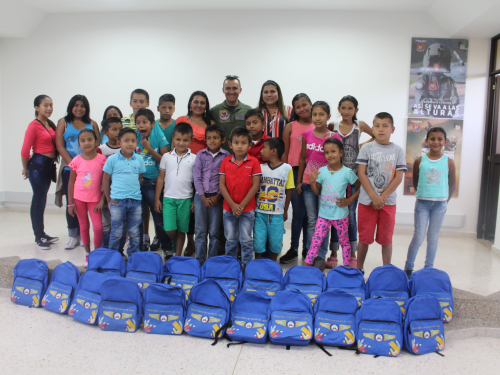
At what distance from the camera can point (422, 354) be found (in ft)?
6.42

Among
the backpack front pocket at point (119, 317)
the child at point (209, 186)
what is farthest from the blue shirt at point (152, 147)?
the backpack front pocket at point (119, 317)

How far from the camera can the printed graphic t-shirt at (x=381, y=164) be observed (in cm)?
245

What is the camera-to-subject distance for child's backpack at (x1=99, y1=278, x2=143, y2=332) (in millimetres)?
2129

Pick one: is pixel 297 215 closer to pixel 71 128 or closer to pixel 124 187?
pixel 124 187

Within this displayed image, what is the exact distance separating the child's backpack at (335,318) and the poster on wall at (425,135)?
2660mm

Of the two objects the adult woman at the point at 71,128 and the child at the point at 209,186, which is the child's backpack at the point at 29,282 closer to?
the adult woman at the point at 71,128

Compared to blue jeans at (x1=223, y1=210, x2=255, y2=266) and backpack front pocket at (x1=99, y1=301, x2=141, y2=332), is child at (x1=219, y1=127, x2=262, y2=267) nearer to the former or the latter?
blue jeans at (x1=223, y1=210, x2=255, y2=266)

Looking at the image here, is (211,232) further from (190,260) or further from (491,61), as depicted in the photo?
(491,61)

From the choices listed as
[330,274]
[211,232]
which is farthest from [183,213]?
[330,274]

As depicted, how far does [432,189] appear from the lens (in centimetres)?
251

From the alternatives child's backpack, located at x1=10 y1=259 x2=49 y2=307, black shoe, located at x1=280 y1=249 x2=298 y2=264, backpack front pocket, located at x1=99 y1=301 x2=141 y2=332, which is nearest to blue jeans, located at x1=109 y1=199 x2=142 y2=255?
child's backpack, located at x1=10 y1=259 x2=49 y2=307

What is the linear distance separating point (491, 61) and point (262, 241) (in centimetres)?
359

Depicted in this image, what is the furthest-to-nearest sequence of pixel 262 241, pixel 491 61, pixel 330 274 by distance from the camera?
1. pixel 491 61
2. pixel 262 241
3. pixel 330 274

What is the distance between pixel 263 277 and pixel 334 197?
30.3 inches
